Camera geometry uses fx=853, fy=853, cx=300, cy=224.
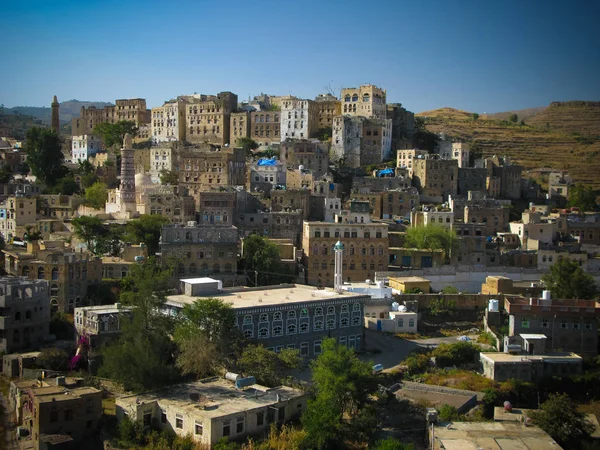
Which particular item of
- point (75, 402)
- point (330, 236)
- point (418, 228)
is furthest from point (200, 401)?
point (418, 228)

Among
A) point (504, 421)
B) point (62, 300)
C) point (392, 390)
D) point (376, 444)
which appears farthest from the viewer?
point (62, 300)

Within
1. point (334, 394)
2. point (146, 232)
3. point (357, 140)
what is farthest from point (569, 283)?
point (357, 140)

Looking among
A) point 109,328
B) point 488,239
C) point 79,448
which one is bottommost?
point 79,448

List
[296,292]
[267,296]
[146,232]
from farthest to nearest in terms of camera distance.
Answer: [146,232]
[296,292]
[267,296]

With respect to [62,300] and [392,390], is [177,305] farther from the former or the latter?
[392,390]

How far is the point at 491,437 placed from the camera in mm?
24047

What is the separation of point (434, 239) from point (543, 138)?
41147 millimetres

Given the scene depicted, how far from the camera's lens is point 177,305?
30.1 metres

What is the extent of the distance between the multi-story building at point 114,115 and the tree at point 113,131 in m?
2.59

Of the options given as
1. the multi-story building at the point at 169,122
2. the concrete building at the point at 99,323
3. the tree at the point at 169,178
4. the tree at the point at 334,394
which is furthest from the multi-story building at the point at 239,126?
the tree at the point at 334,394

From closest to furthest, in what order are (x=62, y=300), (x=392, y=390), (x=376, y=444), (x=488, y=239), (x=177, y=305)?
(x=376, y=444), (x=392, y=390), (x=177, y=305), (x=62, y=300), (x=488, y=239)

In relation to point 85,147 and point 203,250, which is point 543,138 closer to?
point 85,147

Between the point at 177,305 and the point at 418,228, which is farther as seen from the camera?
the point at 418,228

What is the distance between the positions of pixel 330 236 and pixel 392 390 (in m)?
12.8
